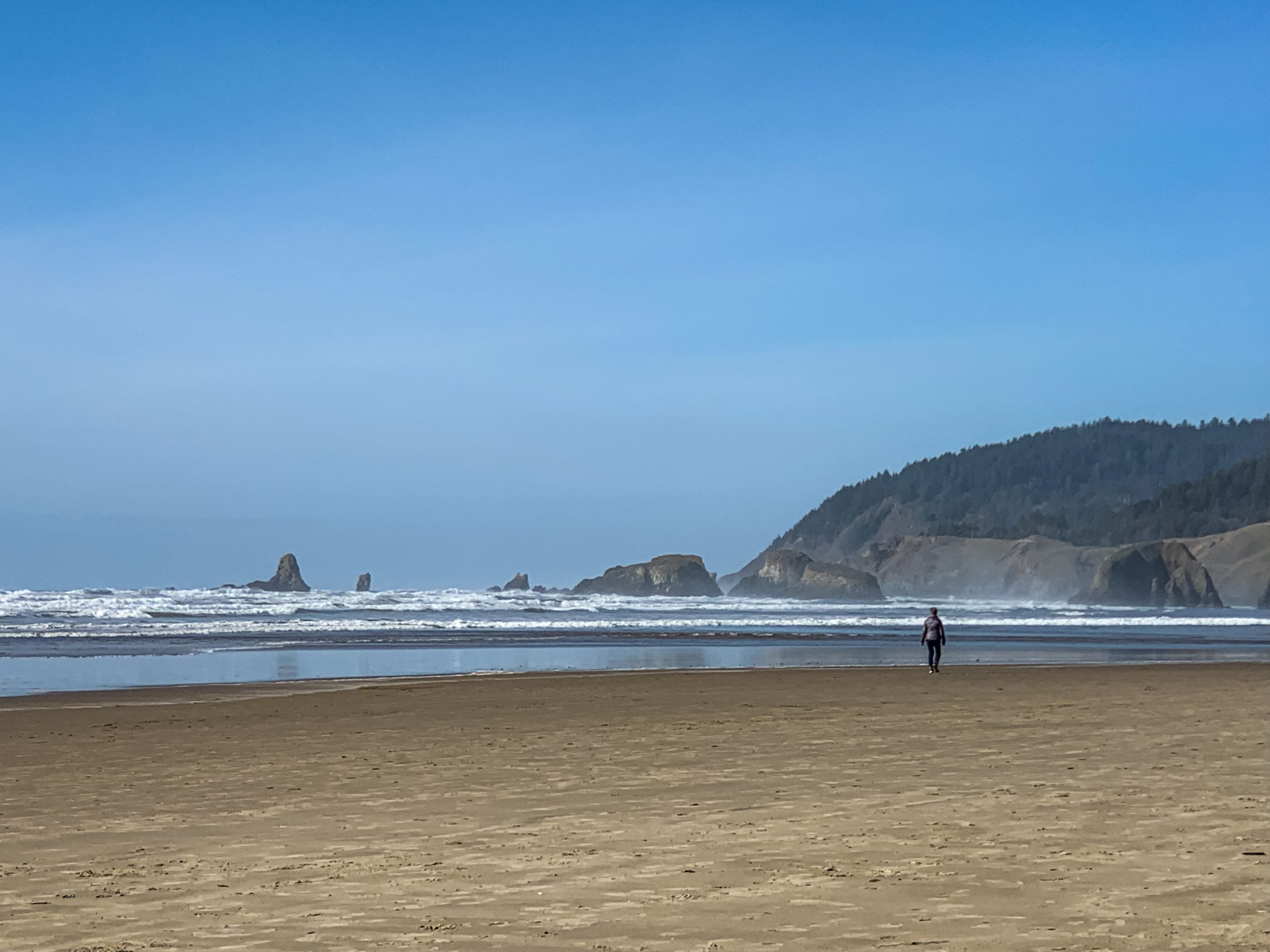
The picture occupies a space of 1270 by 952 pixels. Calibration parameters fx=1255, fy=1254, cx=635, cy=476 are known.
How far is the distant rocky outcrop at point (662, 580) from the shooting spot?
14925cm

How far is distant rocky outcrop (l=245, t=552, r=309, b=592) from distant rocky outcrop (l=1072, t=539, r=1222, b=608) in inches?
3168

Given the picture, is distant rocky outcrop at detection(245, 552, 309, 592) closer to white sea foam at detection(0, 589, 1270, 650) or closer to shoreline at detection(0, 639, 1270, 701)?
white sea foam at detection(0, 589, 1270, 650)

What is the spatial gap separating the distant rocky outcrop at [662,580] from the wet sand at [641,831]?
131784 millimetres

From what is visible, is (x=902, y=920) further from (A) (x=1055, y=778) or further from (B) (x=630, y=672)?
(B) (x=630, y=672)

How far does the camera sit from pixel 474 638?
4262 cm

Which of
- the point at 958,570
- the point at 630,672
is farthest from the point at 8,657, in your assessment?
the point at 958,570

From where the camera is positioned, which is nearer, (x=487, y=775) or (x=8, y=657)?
(x=487, y=775)

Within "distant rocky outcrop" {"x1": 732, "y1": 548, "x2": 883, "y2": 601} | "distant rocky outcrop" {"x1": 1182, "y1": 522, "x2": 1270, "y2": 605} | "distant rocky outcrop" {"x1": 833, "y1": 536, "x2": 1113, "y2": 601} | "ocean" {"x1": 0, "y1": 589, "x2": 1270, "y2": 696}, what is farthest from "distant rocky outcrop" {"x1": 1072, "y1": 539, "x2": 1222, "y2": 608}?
"ocean" {"x1": 0, "y1": 589, "x2": 1270, "y2": 696}

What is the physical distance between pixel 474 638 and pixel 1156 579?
331 feet

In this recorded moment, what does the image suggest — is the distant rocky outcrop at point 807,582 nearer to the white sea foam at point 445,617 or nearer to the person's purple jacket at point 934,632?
the white sea foam at point 445,617

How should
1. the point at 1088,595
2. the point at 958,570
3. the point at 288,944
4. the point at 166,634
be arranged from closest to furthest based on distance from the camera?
the point at 288,944
the point at 166,634
the point at 1088,595
the point at 958,570

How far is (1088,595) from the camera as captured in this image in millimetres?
132875

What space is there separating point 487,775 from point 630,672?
15.2 metres

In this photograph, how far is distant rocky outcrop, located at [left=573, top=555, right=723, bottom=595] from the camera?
14925cm
